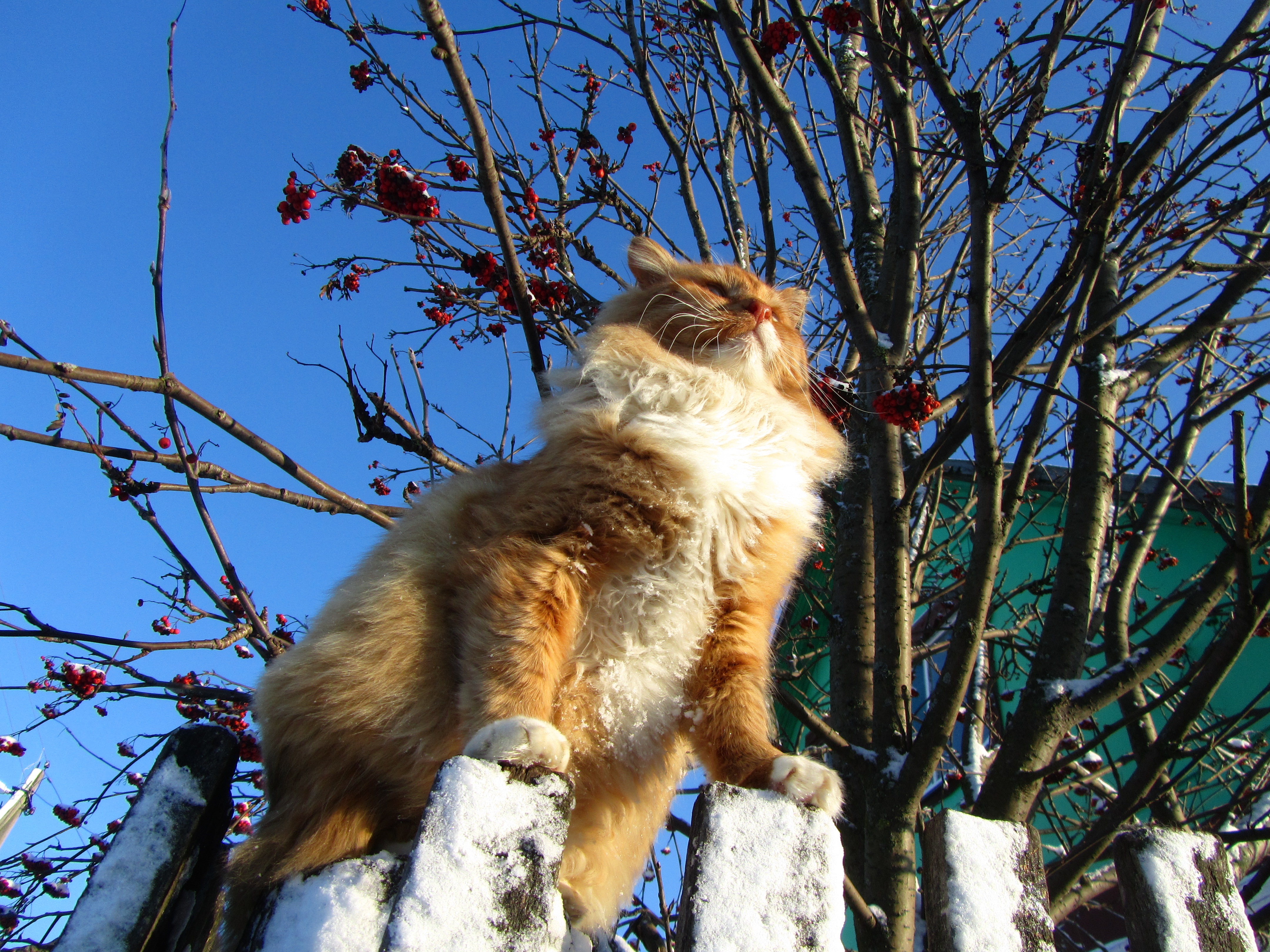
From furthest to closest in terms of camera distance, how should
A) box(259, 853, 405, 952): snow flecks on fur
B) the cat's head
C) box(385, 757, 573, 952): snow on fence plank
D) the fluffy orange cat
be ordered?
the cat's head → the fluffy orange cat → box(259, 853, 405, 952): snow flecks on fur → box(385, 757, 573, 952): snow on fence plank

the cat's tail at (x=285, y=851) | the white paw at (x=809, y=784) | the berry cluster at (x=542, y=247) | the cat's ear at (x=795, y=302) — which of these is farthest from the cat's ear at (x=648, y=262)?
the cat's tail at (x=285, y=851)

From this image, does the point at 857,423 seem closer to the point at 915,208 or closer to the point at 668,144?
the point at 915,208

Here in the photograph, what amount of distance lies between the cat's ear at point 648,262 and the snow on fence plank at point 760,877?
2228 mm

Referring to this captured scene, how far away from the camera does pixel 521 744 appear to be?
1.40 m

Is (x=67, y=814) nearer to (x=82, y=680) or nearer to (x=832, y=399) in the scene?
(x=82, y=680)

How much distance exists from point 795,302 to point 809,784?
87.0 inches

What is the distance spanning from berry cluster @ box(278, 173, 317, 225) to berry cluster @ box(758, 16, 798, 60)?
6.48 ft

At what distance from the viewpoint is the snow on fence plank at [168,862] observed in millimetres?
1173

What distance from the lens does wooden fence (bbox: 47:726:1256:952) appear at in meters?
0.97

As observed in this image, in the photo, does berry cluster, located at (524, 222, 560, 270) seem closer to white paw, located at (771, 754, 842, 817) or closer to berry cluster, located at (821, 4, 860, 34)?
berry cluster, located at (821, 4, 860, 34)

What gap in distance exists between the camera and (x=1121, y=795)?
2059 millimetres

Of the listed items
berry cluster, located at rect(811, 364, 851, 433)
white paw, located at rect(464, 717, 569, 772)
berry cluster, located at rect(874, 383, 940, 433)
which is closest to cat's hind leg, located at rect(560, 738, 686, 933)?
white paw, located at rect(464, 717, 569, 772)

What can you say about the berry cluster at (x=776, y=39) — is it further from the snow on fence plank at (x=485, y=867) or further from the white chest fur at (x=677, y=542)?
the snow on fence plank at (x=485, y=867)

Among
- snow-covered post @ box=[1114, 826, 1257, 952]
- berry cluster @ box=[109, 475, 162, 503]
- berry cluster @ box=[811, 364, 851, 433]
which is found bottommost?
snow-covered post @ box=[1114, 826, 1257, 952]
